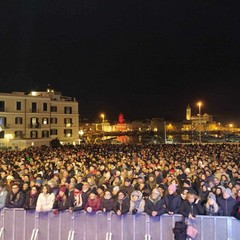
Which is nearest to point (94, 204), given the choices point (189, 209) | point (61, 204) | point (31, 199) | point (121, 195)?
point (121, 195)

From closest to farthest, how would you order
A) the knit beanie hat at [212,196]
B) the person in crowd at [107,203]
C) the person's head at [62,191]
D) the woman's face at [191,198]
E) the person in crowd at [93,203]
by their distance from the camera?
the woman's face at [191,198], the person in crowd at [107,203], the person in crowd at [93,203], the knit beanie hat at [212,196], the person's head at [62,191]

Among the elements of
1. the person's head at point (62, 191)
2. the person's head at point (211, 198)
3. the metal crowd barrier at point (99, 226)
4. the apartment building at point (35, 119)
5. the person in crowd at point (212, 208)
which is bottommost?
the metal crowd barrier at point (99, 226)

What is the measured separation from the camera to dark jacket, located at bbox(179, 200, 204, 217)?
331 inches

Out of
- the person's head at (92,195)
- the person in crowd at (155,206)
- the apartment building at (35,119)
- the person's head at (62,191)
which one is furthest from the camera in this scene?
the apartment building at (35,119)

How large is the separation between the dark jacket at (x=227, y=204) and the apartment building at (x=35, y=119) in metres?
41.1

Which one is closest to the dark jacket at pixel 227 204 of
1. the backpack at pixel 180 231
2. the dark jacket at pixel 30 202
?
the backpack at pixel 180 231

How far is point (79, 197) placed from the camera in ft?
30.8

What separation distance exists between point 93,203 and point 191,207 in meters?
2.52

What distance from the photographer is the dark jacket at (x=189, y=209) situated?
27.6 ft

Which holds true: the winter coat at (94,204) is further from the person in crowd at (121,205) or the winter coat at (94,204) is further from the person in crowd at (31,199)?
the person in crowd at (31,199)

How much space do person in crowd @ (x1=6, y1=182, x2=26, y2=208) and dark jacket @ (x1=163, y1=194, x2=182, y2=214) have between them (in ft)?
12.9

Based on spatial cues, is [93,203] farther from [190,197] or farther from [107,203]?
[190,197]

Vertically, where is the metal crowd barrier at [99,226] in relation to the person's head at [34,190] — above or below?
below

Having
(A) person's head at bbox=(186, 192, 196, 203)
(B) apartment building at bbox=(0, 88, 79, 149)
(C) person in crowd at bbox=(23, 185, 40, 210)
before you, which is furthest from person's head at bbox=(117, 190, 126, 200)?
(B) apartment building at bbox=(0, 88, 79, 149)
